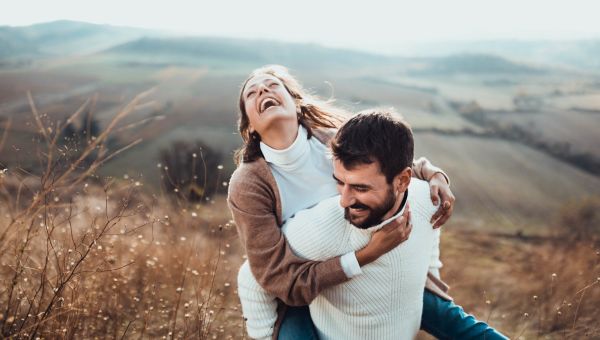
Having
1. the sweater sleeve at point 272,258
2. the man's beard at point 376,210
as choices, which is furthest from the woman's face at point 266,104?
the man's beard at point 376,210

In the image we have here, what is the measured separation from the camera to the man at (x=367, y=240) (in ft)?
5.95

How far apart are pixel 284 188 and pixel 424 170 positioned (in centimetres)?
65

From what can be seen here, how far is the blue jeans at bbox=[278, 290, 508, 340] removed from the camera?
2121 mm

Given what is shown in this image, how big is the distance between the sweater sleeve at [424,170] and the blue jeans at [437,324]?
525mm

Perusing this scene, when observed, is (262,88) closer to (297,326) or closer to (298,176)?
(298,176)

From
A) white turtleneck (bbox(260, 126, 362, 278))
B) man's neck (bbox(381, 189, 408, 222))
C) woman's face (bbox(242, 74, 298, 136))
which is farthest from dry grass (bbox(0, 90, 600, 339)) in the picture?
man's neck (bbox(381, 189, 408, 222))

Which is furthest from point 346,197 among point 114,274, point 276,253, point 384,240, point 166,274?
point 166,274

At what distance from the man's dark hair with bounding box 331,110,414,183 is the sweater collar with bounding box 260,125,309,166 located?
16.1 inches

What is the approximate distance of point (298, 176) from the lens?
2.30m

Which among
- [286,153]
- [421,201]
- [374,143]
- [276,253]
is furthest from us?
[286,153]

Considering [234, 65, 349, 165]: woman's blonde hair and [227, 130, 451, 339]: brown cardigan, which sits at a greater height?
[234, 65, 349, 165]: woman's blonde hair

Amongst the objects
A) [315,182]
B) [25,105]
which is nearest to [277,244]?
[315,182]

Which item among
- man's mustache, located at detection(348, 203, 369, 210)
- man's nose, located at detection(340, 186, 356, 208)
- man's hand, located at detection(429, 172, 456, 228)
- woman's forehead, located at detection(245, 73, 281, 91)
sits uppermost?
woman's forehead, located at detection(245, 73, 281, 91)

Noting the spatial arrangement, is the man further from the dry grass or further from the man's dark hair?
the dry grass
